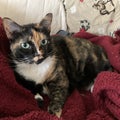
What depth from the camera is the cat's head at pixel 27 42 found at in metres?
1.16

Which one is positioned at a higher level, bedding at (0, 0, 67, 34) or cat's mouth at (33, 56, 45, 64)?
bedding at (0, 0, 67, 34)

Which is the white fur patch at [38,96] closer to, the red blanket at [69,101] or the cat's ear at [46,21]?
the red blanket at [69,101]

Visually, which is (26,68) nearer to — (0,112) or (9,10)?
(0,112)

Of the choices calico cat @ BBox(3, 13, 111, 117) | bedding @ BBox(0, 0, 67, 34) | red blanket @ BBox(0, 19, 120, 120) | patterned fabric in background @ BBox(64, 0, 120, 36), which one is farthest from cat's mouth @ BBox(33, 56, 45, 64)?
patterned fabric in background @ BBox(64, 0, 120, 36)

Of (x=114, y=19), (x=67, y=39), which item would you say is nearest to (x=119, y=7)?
(x=114, y=19)

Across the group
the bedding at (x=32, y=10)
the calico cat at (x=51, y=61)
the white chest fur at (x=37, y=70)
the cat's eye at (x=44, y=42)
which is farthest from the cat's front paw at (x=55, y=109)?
the bedding at (x=32, y=10)

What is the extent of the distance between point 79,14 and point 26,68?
61cm

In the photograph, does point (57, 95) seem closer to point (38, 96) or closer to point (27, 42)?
point (38, 96)

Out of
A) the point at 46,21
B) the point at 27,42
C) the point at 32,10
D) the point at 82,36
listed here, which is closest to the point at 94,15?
the point at 82,36

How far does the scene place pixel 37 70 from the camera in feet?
4.09

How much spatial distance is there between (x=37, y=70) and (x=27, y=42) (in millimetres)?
142

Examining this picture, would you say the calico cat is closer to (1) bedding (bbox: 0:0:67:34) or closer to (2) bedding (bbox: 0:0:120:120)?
(2) bedding (bbox: 0:0:120:120)

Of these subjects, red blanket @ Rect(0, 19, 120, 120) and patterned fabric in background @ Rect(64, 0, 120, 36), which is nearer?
red blanket @ Rect(0, 19, 120, 120)

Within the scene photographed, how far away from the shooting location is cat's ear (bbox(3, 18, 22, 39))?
115cm
